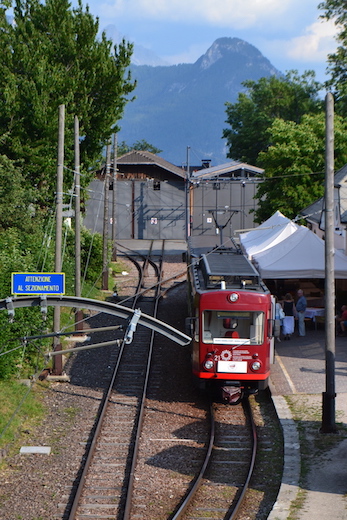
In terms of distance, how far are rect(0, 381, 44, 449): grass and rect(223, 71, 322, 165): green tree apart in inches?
2423

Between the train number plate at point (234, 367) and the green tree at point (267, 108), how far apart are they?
61.4 m

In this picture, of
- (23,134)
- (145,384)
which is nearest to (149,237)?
(23,134)

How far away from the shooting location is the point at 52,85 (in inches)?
1157

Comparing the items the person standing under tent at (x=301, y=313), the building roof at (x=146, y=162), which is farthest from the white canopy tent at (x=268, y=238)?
the building roof at (x=146, y=162)

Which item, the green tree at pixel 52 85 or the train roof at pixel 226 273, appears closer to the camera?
the train roof at pixel 226 273

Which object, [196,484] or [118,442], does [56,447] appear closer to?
[118,442]

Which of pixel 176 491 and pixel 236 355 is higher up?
pixel 236 355

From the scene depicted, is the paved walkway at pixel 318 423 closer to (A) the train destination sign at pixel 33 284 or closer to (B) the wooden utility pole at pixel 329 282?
(B) the wooden utility pole at pixel 329 282

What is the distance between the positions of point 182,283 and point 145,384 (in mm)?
15851

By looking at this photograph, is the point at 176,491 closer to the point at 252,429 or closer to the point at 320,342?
the point at 252,429

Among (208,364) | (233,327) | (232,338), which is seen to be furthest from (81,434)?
(233,327)

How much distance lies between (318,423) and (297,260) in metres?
9.12

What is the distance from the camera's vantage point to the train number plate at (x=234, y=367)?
15.4 m

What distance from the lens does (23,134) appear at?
29.3m
